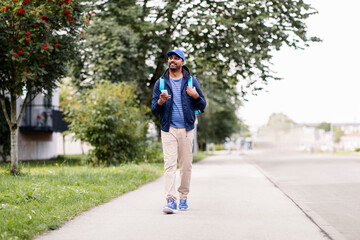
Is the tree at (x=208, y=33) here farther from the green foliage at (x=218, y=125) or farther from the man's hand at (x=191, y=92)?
the green foliage at (x=218, y=125)

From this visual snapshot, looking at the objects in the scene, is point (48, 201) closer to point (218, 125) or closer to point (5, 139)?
point (5, 139)

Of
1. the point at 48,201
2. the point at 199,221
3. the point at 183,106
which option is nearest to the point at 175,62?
the point at 183,106

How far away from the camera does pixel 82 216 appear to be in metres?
6.58

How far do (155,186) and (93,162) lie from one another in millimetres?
7122

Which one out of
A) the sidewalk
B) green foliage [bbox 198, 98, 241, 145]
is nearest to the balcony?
the sidewalk

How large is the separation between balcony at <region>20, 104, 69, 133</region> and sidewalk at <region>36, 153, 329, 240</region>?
59.2 ft

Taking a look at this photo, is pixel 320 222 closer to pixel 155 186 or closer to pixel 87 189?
pixel 87 189

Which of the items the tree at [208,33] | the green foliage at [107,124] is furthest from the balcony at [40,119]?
the green foliage at [107,124]

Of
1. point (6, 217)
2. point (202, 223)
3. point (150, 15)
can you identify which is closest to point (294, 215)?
point (202, 223)

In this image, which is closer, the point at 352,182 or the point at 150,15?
the point at 352,182

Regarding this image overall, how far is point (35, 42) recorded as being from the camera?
11.4 m

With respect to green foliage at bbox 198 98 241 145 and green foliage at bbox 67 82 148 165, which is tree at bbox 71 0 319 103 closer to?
green foliage at bbox 67 82 148 165

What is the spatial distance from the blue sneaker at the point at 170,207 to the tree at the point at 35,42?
542 centimetres

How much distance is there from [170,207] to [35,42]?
20.1 ft
